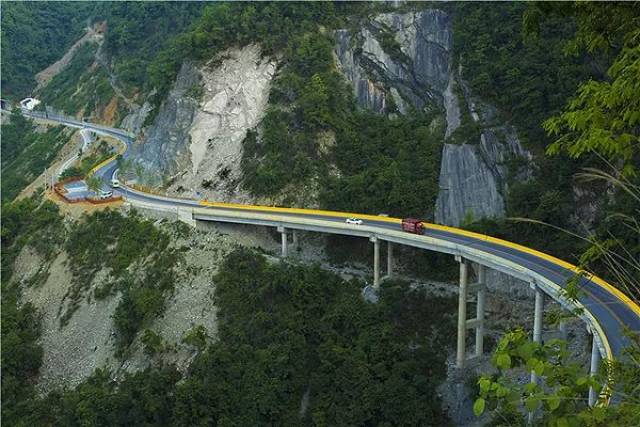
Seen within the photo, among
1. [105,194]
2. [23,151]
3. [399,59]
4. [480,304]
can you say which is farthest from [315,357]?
[23,151]

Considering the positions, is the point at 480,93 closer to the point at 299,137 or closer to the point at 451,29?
the point at 451,29

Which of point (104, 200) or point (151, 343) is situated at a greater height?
point (104, 200)

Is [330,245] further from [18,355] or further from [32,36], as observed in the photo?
[32,36]

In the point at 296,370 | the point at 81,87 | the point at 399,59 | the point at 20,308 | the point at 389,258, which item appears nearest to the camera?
the point at 296,370

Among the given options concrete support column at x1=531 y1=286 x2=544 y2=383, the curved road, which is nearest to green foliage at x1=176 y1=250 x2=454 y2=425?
the curved road

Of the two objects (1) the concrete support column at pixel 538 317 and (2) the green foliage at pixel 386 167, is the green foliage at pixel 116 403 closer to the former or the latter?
(2) the green foliage at pixel 386 167

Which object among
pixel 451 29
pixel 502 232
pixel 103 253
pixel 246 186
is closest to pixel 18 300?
pixel 103 253
